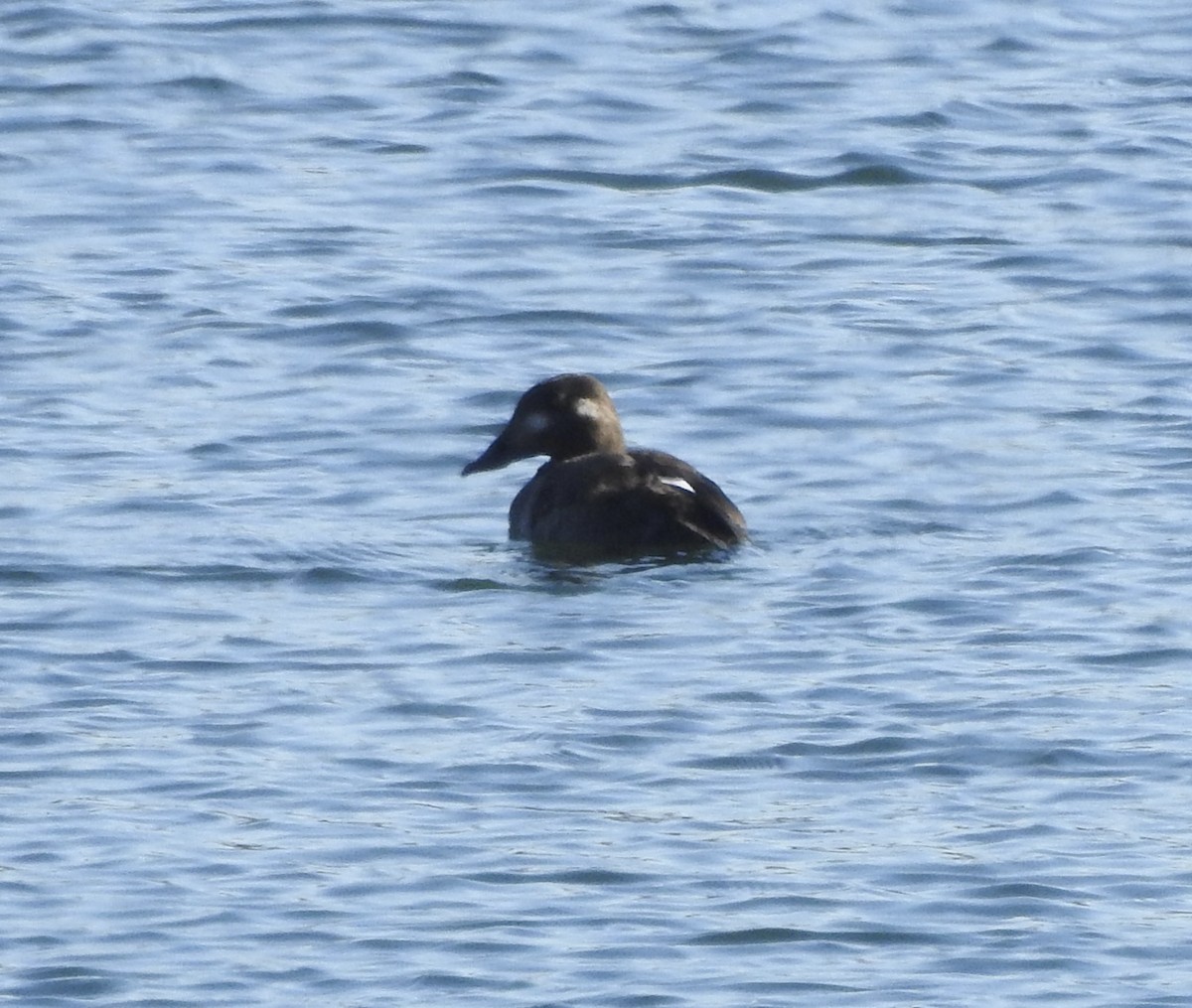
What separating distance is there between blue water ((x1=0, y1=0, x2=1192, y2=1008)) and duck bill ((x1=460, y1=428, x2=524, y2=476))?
0.19m

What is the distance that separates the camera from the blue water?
25.3ft

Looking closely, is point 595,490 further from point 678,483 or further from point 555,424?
point 555,424

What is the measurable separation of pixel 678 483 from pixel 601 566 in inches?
14.6

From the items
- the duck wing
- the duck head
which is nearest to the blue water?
the duck wing

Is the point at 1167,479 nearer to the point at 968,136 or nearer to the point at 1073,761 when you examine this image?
the point at 1073,761

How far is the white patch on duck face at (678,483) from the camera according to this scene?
1101 centimetres

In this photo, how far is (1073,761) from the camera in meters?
8.71

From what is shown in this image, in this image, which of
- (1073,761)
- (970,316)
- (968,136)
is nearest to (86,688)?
(1073,761)

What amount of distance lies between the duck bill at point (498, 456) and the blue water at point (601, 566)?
19cm

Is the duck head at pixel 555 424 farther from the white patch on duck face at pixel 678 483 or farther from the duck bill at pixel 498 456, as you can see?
the white patch on duck face at pixel 678 483

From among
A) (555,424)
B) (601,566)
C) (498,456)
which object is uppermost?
(555,424)

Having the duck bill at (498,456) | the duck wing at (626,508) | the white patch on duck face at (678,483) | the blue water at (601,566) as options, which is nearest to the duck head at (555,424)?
the duck bill at (498,456)

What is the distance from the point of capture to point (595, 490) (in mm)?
11242

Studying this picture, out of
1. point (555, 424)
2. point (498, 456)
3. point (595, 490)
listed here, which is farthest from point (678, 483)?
point (498, 456)
